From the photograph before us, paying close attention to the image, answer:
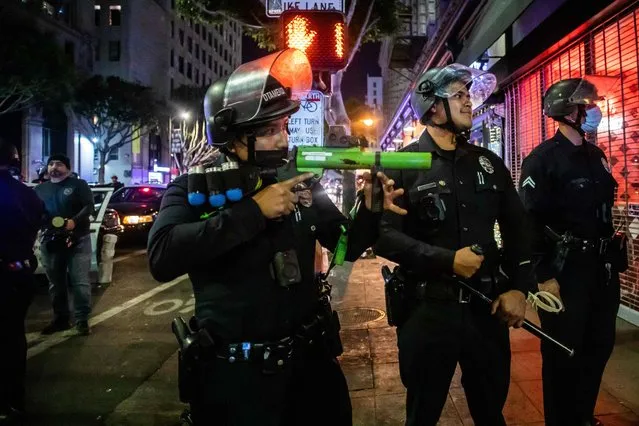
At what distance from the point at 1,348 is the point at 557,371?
12.4 ft

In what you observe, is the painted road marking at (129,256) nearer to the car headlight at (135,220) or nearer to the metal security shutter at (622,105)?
the car headlight at (135,220)

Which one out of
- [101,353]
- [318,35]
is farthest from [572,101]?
[101,353]

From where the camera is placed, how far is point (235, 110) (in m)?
1.85

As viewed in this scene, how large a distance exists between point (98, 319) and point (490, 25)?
27.3ft

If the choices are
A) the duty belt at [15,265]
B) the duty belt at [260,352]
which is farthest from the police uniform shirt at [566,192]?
the duty belt at [15,265]

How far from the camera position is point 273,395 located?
181 cm

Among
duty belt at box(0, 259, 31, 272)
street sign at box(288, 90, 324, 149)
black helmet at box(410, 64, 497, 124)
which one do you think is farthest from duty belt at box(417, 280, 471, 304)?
street sign at box(288, 90, 324, 149)

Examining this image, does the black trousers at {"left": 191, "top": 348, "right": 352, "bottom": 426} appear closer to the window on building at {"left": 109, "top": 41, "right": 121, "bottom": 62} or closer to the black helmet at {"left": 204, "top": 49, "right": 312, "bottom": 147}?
the black helmet at {"left": 204, "top": 49, "right": 312, "bottom": 147}

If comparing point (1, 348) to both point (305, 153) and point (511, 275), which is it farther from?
point (511, 275)

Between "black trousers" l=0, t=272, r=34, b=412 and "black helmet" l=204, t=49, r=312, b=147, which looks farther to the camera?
"black trousers" l=0, t=272, r=34, b=412

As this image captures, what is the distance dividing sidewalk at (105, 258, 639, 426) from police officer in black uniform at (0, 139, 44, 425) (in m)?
0.75

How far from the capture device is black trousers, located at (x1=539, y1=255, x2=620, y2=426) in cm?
284

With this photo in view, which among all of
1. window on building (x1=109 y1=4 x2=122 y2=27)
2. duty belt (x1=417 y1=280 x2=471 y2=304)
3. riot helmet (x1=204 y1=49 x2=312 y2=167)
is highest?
window on building (x1=109 y1=4 x2=122 y2=27)

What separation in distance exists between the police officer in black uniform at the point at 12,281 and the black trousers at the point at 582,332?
3.71 m
